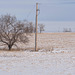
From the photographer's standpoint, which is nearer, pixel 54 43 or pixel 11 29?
pixel 11 29

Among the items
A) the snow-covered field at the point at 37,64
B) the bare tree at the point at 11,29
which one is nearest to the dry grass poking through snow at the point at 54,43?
the bare tree at the point at 11,29

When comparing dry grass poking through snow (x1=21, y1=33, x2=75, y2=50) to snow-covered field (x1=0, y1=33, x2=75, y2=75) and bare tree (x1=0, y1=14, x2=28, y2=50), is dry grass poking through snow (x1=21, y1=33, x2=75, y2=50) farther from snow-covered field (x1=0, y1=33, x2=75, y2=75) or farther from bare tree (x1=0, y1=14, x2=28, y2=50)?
snow-covered field (x1=0, y1=33, x2=75, y2=75)

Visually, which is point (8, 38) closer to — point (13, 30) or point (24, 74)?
point (13, 30)

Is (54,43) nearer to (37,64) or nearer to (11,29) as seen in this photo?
(11,29)

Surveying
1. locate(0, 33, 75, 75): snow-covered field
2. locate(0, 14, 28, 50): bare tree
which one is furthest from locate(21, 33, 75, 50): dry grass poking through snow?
locate(0, 33, 75, 75): snow-covered field

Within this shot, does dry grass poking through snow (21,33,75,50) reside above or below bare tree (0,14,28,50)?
below

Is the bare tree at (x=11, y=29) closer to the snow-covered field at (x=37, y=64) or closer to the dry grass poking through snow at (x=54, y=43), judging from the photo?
the dry grass poking through snow at (x=54, y=43)

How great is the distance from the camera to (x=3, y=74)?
10.1m

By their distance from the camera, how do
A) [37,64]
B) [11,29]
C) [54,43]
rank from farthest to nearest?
[54,43] < [11,29] < [37,64]

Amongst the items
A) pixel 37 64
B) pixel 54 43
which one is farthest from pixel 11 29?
pixel 54 43

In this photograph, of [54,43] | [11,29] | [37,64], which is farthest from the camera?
[54,43]

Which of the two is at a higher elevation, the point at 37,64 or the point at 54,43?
the point at 37,64


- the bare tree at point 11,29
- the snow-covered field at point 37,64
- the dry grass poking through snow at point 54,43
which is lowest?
the dry grass poking through snow at point 54,43

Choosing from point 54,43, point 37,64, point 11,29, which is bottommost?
point 54,43
